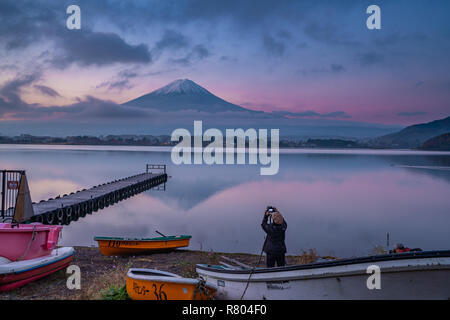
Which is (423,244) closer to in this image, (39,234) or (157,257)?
(157,257)

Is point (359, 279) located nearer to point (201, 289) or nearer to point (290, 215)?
point (201, 289)

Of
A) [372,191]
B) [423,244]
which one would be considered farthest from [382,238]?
[372,191]

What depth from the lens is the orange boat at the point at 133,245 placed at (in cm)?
1362

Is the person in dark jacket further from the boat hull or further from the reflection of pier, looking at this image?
the reflection of pier

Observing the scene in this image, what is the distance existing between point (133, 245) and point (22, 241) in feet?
16.2

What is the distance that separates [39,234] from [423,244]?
1945 cm

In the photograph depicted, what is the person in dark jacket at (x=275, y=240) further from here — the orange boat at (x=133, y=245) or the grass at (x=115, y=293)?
the orange boat at (x=133, y=245)

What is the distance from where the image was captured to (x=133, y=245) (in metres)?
13.9

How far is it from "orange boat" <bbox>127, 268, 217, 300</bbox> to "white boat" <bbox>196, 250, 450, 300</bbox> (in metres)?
0.79

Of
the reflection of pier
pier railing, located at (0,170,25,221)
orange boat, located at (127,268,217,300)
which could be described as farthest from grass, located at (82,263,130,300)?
pier railing, located at (0,170,25,221)

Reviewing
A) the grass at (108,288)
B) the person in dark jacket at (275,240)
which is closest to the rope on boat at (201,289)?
the grass at (108,288)

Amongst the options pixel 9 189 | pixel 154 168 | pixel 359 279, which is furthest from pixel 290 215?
pixel 154 168
